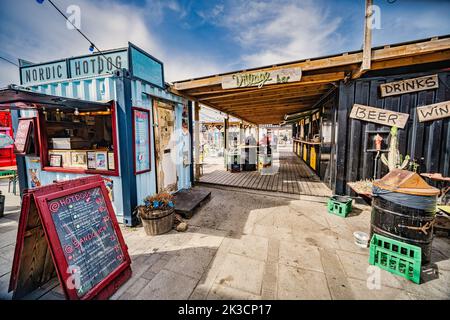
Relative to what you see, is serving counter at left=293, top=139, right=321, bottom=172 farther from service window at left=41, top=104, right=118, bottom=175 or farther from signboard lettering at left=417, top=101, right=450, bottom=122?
service window at left=41, top=104, right=118, bottom=175

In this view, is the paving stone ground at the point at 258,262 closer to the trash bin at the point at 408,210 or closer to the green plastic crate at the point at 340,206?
the green plastic crate at the point at 340,206

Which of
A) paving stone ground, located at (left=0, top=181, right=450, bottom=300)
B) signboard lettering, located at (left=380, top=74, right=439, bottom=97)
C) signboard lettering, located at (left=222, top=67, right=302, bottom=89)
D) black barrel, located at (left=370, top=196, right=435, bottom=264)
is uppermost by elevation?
signboard lettering, located at (left=222, top=67, right=302, bottom=89)

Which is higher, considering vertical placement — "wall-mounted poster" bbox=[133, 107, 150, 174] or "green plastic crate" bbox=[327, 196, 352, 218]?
"wall-mounted poster" bbox=[133, 107, 150, 174]

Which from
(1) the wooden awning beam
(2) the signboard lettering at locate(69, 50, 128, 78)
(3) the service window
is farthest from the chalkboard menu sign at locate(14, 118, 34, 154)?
(1) the wooden awning beam

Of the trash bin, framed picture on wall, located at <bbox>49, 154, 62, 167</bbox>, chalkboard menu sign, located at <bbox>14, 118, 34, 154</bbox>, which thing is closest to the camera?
the trash bin

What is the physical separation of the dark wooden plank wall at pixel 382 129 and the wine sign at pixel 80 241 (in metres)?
5.45

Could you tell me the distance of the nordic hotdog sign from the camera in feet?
12.3

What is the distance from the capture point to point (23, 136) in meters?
4.63

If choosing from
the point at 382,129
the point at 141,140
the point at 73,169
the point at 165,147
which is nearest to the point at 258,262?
the point at 141,140

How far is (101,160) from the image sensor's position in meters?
3.99

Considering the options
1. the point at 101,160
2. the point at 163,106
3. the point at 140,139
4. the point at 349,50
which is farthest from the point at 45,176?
the point at 349,50

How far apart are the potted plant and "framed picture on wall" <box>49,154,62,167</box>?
269 centimetres

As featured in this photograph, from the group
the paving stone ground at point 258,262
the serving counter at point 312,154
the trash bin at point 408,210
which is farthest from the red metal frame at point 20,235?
the serving counter at point 312,154

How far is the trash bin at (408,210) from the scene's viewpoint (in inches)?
98.7
